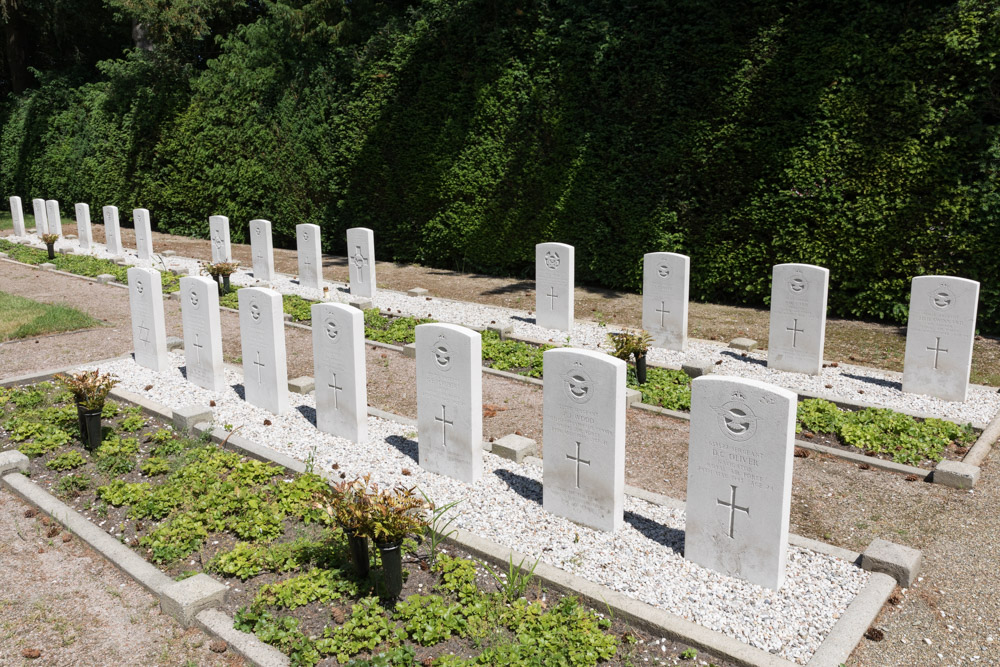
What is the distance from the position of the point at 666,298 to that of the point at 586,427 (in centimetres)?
538

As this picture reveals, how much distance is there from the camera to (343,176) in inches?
758

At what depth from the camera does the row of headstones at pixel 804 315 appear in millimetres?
8406

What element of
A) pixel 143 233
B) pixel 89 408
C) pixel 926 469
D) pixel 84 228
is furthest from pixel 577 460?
pixel 84 228

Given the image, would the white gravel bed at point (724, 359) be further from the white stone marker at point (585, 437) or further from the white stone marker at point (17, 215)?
the white stone marker at point (17, 215)

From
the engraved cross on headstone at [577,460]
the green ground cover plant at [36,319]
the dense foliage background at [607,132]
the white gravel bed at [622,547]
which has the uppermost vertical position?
the dense foliage background at [607,132]

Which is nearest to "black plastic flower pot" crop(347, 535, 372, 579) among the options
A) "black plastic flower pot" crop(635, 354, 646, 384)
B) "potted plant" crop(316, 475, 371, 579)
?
"potted plant" crop(316, 475, 371, 579)

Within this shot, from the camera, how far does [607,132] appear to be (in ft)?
47.5

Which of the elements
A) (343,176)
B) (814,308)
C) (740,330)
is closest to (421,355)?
(814,308)

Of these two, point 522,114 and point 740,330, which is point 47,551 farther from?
point 522,114

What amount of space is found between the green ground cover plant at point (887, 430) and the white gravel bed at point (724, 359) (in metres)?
0.49

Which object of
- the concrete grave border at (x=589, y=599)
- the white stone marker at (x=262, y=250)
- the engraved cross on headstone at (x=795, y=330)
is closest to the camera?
the concrete grave border at (x=589, y=599)

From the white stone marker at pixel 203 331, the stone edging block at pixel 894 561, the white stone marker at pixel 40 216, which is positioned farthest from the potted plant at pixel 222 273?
the stone edging block at pixel 894 561

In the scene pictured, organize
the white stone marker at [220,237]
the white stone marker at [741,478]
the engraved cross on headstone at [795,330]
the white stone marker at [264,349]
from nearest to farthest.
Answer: the white stone marker at [741,478] < the white stone marker at [264,349] < the engraved cross on headstone at [795,330] < the white stone marker at [220,237]

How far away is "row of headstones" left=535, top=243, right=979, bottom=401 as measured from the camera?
841 centimetres
